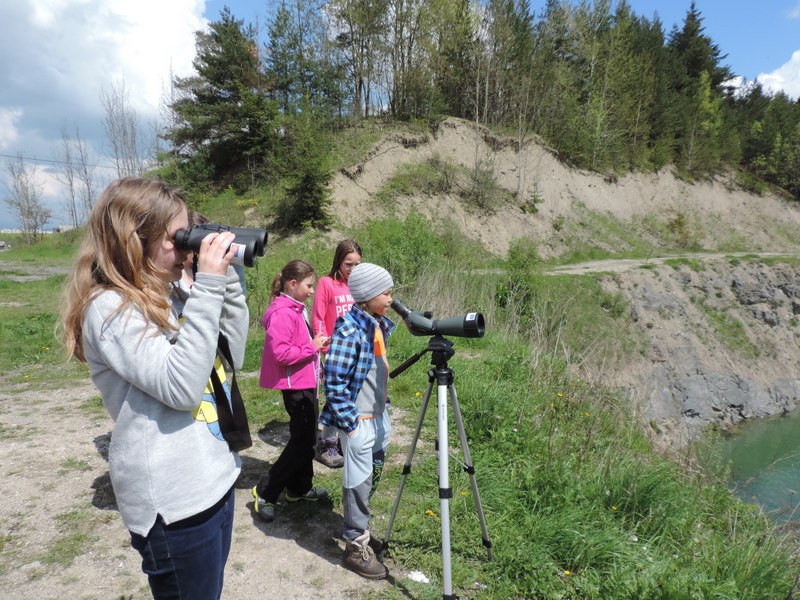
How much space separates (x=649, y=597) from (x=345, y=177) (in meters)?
19.7

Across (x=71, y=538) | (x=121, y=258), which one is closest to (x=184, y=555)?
(x=121, y=258)

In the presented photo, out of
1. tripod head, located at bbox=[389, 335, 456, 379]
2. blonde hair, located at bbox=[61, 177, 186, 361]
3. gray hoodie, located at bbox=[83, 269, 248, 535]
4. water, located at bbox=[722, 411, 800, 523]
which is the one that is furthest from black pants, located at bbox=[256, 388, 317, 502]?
water, located at bbox=[722, 411, 800, 523]

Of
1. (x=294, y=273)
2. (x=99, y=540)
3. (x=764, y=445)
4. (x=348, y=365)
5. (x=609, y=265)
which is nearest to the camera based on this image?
(x=348, y=365)

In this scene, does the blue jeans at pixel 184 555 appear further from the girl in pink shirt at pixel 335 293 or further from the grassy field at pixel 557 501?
the girl in pink shirt at pixel 335 293

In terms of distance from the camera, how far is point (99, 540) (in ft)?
9.64

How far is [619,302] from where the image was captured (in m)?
17.8

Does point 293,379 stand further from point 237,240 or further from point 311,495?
point 237,240

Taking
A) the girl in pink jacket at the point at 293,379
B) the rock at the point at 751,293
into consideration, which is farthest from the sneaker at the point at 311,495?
the rock at the point at 751,293

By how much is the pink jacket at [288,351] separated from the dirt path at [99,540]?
855 millimetres

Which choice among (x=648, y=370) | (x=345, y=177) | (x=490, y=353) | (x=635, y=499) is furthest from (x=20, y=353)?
(x=648, y=370)

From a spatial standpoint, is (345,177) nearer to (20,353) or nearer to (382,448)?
(20,353)

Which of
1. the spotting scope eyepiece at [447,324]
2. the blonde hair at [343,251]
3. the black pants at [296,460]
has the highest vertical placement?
the blonde hair at [343,251]

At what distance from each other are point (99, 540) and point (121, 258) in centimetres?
252

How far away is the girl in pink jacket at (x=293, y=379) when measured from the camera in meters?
3.12
